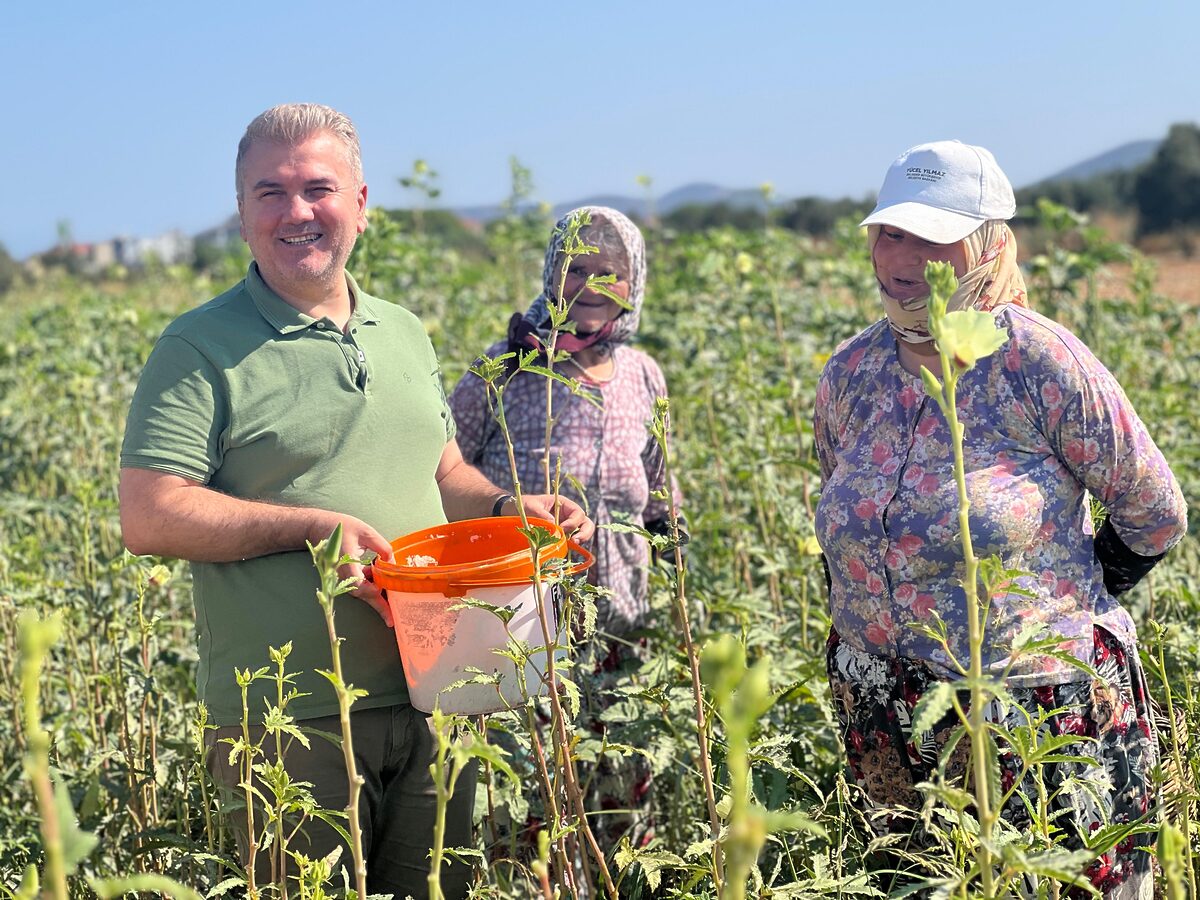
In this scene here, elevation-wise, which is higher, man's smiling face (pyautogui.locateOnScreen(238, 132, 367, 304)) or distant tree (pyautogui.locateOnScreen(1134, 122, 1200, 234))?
distant tree (pyautogui.locateOnScreen(1134, 122, 1200, 234))

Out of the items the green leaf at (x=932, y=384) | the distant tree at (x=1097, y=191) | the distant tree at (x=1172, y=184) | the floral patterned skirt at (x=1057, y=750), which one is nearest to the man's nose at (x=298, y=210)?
the floral patterned skirt at (x=1057, y=750)

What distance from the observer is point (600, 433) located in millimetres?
2771

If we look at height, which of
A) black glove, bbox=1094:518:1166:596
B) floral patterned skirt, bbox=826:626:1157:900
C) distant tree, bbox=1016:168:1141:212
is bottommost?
floral patterned skirt, bbox=826:626:1157:900

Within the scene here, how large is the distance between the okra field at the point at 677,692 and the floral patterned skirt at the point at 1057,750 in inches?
2.5

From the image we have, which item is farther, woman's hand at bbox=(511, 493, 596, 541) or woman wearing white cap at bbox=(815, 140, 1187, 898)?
woman's hand at bbox=(511, 493, 596, 541)

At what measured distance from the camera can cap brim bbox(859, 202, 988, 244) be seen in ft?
6.25

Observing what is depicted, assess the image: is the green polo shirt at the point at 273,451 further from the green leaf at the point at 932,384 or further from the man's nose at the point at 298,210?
the green leaf at the point at 932,384

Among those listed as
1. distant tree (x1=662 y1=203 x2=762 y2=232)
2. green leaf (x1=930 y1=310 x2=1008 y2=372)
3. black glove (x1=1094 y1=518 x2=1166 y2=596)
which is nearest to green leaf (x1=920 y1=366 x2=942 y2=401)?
green leaf (x1=930 y1=310 x2=1008 y2=372)

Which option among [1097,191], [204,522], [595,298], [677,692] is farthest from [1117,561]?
[1097,191]

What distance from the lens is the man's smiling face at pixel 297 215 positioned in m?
2.06

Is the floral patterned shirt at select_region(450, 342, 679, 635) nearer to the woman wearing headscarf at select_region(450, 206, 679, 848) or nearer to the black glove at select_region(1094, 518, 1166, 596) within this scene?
the woman wearing headscarf at select_region(450, 206, 679, 848)

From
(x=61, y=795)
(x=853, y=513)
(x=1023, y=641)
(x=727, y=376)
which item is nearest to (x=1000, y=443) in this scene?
(x=853, y=513)

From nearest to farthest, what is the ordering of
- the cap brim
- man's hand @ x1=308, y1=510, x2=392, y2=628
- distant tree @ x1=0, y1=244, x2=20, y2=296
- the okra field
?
1. the okra field
2. man's hand @ x1=308, y1=510, x2=392, y2=628
3. the cap brim
4. distant tree @ x1=0, y1=244, x2=20, y2=296

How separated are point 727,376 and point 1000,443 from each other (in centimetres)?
272
